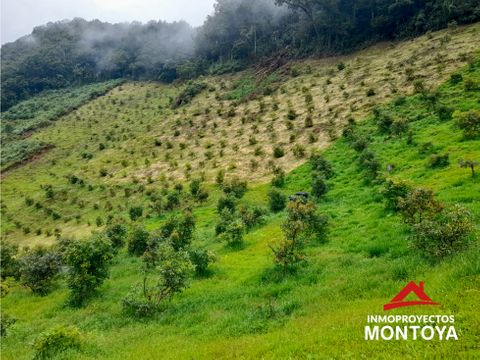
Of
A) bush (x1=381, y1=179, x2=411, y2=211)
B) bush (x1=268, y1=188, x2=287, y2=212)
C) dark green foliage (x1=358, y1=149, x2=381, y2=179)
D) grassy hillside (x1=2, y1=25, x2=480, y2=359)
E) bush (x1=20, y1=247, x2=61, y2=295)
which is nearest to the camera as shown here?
grassy hillside (x1=2, y1=25, x2=480, y2=359)

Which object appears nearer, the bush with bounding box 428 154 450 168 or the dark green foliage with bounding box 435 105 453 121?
the bush with bounding box 428 154 450 168

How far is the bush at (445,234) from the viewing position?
1271 centimetres

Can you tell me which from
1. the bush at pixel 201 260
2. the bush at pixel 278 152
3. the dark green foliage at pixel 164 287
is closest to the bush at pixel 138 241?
the bush at pixel 201 260

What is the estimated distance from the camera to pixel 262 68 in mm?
79500

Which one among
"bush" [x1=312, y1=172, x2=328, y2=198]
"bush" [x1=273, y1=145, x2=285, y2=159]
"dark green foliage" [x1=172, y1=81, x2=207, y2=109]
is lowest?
"bush" [x1=312, y1=172, x2=328, y2=198]

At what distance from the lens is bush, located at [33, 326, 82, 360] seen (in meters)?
13.0

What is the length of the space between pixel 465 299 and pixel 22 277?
76.7 ft

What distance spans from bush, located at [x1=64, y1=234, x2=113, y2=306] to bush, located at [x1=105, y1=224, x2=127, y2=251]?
26.3 feet

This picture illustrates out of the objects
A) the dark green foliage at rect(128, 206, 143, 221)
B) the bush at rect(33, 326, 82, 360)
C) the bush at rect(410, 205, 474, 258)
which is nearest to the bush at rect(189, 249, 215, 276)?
the bush at rect(33, 326, 82, 360)

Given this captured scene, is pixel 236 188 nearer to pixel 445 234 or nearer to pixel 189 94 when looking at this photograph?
pixel 445 234

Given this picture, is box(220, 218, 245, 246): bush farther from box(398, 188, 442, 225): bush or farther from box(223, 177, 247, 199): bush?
box(223, 177, 247, 199): bush

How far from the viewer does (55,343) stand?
13117mm

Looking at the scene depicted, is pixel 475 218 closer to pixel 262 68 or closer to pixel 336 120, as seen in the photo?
pixel 336 120

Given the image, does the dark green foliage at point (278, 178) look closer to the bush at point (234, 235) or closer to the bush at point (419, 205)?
the bush at point (234, 235)
